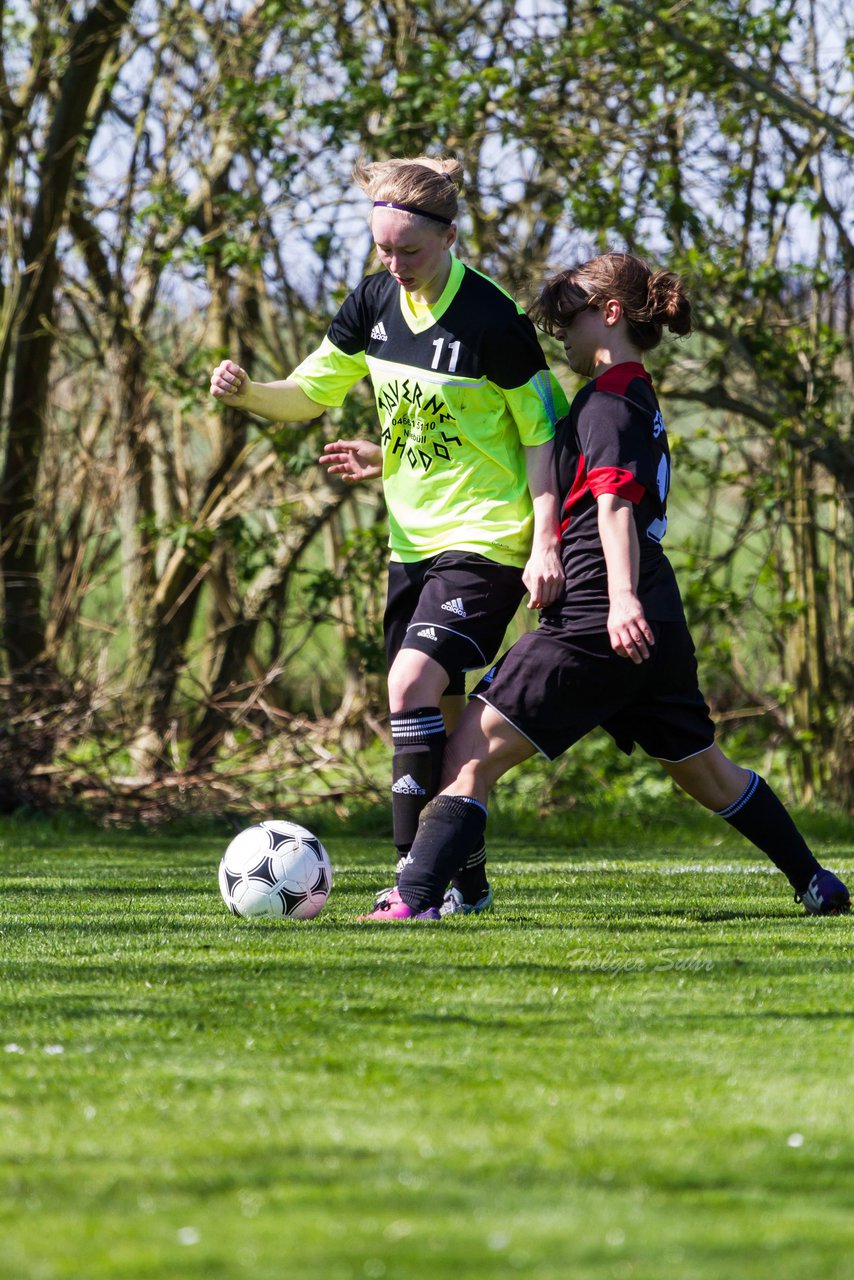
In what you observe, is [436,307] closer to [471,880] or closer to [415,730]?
[415,730]

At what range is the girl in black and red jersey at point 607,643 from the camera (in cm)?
422

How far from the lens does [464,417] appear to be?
4523mm

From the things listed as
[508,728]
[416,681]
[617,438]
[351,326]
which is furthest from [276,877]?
[351,326]

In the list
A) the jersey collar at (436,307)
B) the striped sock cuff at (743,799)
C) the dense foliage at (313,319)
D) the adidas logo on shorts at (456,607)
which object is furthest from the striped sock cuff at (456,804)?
the dense foliage at (313,319)

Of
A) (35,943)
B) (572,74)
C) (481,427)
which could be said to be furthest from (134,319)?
(35,943)

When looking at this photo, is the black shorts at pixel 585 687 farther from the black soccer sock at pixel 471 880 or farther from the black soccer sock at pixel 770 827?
the black soccer sock at pixel 471 880

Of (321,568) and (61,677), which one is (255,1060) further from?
(321,568)

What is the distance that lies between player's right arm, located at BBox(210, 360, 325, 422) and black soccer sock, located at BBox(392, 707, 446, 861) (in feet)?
3.56

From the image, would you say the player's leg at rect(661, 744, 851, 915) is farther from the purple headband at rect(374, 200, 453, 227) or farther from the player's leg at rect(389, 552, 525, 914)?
the purple headband at rect(374, 200, 453, 227)

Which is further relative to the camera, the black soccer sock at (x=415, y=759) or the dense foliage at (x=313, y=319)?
the dense foliage at (x=313, y=319)

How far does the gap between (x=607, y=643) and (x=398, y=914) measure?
92 centimetres

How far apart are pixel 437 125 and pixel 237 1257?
7.68 m

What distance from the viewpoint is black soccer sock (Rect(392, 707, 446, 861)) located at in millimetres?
4488

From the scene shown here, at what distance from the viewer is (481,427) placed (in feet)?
14.9
